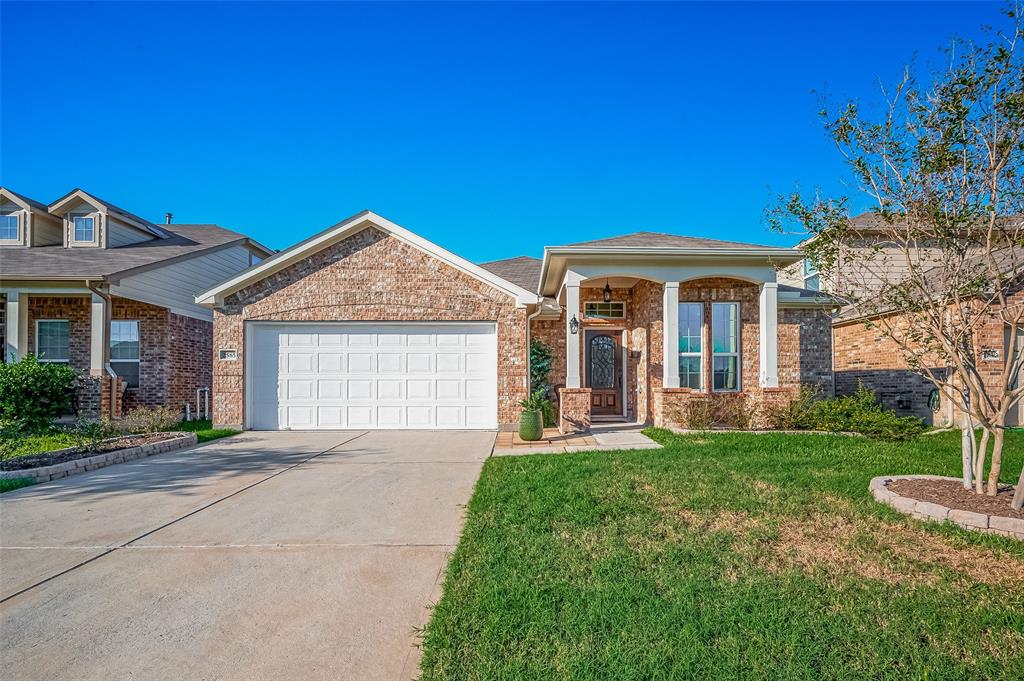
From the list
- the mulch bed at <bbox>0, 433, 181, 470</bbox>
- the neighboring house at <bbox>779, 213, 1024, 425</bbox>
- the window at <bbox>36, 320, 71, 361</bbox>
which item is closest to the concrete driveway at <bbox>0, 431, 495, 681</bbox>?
the mulch bed at <bbox>0, 433, 181, 470</bbox>

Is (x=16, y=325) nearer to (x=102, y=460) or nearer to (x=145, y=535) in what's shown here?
(x=102, y=460)

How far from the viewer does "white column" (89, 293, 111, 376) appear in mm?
11758

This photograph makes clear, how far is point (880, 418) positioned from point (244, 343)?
39.0 feet

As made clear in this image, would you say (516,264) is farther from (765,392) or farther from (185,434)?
(185,434)

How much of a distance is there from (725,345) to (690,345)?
2.48 ft

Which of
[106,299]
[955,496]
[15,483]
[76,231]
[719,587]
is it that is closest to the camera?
[719,587]

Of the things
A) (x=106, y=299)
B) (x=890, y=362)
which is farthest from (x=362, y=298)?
(x=890, y=362)

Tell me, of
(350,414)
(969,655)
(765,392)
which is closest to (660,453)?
(765,392)

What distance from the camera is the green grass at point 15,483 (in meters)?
6.33

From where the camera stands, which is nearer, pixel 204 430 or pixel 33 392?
pixel 33 392

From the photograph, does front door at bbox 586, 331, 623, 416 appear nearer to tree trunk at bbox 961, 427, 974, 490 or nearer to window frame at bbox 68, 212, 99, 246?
tree trunk at bbox 961, 427, 974, 490

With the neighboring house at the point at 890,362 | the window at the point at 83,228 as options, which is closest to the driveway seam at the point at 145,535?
the neighboring house at the point at 890,362

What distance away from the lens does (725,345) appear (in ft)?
37.4

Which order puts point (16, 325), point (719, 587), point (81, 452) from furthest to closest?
point (16, 325), point (81, 452), point (719, 587)
